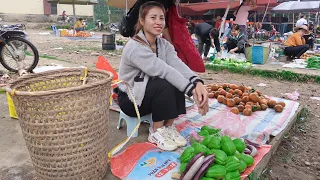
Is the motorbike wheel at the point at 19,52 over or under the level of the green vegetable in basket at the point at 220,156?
over

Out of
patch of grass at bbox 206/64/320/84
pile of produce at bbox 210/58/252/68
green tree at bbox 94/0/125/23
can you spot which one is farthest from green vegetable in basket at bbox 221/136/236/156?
green tree at bbox 94/0/125/23

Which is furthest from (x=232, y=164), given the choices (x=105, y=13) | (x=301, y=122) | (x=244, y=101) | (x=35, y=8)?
(x=105, y=13)

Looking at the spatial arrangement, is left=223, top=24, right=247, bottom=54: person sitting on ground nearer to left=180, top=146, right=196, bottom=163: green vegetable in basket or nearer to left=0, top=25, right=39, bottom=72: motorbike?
left=0, top=25, right=39, bottom=72: motorbike

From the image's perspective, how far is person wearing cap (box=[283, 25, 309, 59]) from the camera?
7324 millimetres

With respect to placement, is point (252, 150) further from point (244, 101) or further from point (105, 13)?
point (105, 13)

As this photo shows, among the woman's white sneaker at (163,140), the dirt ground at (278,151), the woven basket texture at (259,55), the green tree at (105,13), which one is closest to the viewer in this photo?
the dirt ground at (278,151)

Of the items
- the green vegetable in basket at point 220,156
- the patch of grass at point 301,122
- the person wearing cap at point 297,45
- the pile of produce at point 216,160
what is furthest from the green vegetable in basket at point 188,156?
the person wearing cap at point 297,45

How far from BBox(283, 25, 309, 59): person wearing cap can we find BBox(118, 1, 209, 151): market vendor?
6.32 meters

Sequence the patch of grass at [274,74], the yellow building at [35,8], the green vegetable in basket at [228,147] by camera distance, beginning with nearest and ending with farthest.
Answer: the green vegetable in basket at [228,147] → the patch of grass at [274,74] → the yellow building at [35,8]

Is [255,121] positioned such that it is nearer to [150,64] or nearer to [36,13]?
[150,64]

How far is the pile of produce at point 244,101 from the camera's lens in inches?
116

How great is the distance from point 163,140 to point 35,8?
26.2 meters

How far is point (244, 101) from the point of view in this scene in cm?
311

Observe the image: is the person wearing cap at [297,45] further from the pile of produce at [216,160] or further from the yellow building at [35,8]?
the yellow building at [35,8]
